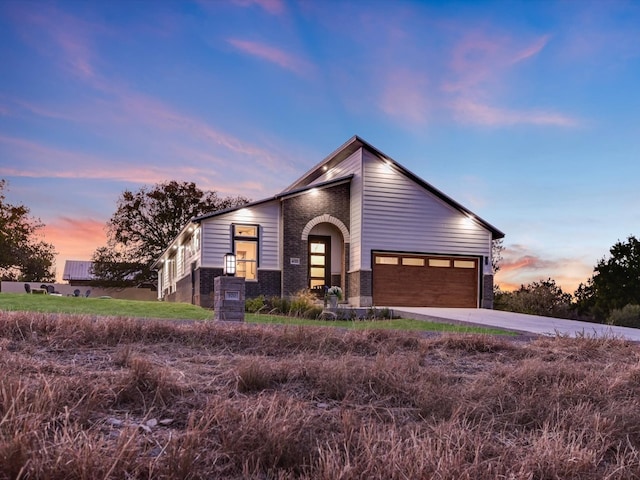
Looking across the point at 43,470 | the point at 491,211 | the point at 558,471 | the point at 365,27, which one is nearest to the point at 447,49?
the point at 365,27

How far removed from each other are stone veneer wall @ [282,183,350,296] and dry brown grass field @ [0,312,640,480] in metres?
12.8

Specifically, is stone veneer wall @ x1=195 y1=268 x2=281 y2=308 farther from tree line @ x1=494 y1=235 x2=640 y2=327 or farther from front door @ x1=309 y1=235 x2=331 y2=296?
tree line @ x1=494 y1=235 x2=640 y2=327

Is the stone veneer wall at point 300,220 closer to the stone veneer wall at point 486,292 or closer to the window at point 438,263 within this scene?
the window at point 438,263

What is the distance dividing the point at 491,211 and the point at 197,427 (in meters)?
19.7

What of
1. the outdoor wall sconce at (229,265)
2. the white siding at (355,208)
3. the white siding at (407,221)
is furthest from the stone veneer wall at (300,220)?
the outdoor wall sconce at (229,265)

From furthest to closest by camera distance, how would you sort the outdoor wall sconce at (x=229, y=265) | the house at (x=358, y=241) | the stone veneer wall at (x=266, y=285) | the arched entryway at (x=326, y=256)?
the arched entryway at (x=326, y=256) < the house at (x=358, y=241) < the stone veneer wall at (x=266, y=285) < the outdoor wall sconce at (x=229, y=265)

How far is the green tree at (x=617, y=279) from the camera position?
2605 cm

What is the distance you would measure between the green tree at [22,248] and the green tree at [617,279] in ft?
107

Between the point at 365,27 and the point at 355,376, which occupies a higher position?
the point at 365,27

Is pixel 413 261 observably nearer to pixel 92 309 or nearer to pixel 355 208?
pixel 355 208

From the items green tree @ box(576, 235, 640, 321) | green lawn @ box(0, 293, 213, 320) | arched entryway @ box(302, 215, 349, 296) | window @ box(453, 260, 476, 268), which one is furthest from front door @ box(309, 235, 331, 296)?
green tree @ box(576, 235, 640, 321)

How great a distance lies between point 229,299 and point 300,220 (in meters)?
9.42

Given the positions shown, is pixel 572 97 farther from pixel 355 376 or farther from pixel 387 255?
pixel 355 376

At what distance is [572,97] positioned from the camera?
13758 millimetres
